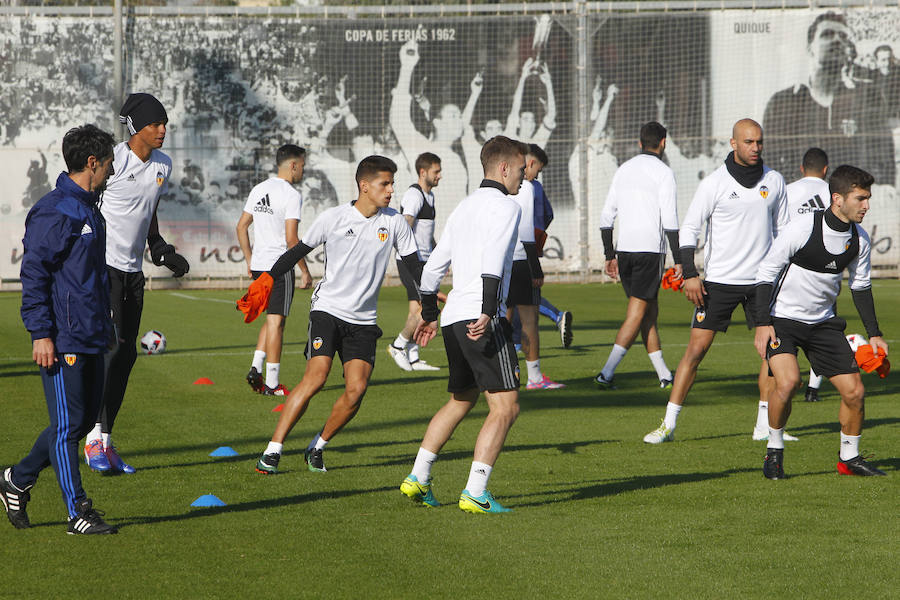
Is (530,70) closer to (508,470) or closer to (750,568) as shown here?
(508,470)

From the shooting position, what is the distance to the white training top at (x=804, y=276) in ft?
23.4

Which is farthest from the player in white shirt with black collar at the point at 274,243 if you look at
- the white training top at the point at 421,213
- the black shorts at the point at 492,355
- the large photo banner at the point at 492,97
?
the large photo banner at the point at 492,97

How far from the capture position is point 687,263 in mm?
8461

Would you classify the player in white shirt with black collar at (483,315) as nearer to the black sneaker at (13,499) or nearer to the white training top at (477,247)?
the white training top at (477,247)

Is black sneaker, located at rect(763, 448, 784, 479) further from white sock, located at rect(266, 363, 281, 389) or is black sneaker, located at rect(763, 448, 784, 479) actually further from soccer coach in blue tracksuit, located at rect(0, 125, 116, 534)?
white sock, located at rect(266, 363, 281, 389)

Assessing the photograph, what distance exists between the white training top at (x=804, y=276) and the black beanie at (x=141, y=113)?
3887 mm

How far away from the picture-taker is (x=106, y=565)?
5258 millimetres

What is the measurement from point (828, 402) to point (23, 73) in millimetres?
23592

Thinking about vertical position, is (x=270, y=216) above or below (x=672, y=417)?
above

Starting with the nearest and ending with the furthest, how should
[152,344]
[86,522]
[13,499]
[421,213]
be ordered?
[86,522], [13,499], [421,213], [152,344]

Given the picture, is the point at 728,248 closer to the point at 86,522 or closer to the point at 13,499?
the point at 86,522

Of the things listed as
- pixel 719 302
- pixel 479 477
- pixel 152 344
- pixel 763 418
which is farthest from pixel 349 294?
pixel 152 344

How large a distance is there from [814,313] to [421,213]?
5.97 m

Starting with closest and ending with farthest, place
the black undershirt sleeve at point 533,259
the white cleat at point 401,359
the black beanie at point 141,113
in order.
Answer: the black beanie at point 141,113 < the black undershirt sleeve at point 533,259 < the white cleat at point 401,359
